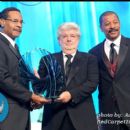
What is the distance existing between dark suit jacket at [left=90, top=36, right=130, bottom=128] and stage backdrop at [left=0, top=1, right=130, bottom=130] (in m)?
0.38

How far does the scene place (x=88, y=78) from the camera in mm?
2375

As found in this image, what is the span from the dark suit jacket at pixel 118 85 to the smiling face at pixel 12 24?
64 cm

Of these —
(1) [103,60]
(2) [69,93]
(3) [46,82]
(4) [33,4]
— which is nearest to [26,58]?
(3) [46,82]

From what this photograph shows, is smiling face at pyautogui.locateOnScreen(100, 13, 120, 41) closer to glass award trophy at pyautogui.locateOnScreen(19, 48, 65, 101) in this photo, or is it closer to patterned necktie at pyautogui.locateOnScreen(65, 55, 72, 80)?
patterned necktie at pyautogui.locateOnScreen(65, 55, 72, 80)

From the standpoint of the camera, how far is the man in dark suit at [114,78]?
2.49 meters

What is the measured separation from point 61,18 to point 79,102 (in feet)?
2.70

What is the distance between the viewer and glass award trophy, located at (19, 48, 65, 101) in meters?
2.20

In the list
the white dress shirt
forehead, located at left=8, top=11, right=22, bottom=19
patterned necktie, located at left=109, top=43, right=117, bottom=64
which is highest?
forehead, located at left=8, top=11, right=22, bottom=19

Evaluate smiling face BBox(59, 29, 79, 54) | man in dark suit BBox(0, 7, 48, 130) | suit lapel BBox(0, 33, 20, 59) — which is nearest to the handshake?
man in dark suit BBox(0, 7, 48, 130)

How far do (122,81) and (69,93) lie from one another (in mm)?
429

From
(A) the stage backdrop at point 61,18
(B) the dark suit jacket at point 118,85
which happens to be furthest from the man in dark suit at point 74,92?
(A) the stage backdrop at point 61,18

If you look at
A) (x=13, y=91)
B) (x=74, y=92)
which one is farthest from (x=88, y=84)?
(x=13, y=91)

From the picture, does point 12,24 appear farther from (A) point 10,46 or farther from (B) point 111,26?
(B) point 111,26

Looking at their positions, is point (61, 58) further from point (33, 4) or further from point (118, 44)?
point (33, 4)
